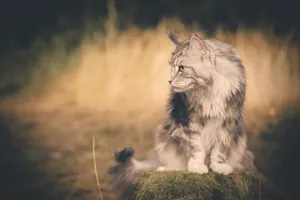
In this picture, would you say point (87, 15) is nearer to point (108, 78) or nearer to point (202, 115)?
point (108, 78)

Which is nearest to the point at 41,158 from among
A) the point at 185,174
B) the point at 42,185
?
the point at 42,185

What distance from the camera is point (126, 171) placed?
9.39ft

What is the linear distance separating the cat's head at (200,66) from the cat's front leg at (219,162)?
1.27 feet

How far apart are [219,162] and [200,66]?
0.57 meters

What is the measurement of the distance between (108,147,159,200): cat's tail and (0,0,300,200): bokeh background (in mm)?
490

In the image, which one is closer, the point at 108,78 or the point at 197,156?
the point at 197,156

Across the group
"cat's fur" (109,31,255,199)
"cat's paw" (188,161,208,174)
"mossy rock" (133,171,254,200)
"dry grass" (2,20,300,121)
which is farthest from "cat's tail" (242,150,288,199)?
"dry grass" (2,20,300,121)

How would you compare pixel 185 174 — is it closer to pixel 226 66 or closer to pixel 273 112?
pixel 226 66

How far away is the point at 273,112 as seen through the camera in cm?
367

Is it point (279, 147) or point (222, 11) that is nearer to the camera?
point (279, 147)

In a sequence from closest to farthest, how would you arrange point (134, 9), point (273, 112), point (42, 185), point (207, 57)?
1. point (207, 57)
2. point (42, 185)
3. point (273, 112)
4. point (134, 9)

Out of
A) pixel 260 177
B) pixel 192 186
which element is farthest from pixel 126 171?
pixel 260 177

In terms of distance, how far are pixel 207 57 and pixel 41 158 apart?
5.08ft

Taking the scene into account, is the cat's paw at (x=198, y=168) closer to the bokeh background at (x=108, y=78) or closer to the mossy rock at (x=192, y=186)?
the mossy rock at (x=192, y=186)
